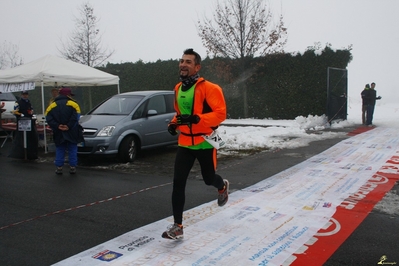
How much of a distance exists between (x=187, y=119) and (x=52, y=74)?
792 centimetres

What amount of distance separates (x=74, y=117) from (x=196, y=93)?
15.3 ft

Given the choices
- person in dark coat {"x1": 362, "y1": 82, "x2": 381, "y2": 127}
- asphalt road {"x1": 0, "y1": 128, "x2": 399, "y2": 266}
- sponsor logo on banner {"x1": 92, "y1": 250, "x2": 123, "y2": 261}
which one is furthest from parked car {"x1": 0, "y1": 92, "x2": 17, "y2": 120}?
person in dark coat {"x1": 362, "y1": 82, "x2": 381, "y2": 127}

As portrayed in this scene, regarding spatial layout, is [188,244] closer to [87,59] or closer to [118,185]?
[118,185]

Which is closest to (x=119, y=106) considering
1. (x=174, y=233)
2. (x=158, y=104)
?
(x=158, y=104)

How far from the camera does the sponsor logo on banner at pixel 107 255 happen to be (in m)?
3.74

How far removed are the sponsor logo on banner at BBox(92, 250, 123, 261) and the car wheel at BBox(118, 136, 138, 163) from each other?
5.09 metres

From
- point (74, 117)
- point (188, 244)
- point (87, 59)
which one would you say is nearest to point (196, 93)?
point (188, 244)

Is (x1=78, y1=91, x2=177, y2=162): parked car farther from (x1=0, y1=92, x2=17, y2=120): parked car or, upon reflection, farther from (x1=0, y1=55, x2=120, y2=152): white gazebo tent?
(x1=0, y1=92, x2=17, y2=120): parked car

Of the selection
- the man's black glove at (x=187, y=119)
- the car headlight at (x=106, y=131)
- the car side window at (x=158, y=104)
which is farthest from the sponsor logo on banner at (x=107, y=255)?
the car side window at (x=158, y=104)

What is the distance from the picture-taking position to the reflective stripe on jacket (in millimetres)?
3975

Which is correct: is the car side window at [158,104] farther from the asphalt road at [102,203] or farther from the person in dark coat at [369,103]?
the person in dark coat at [369,103]

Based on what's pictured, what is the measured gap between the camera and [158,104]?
10.1m

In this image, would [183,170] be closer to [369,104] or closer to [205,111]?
[205,111]

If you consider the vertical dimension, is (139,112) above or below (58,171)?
above
